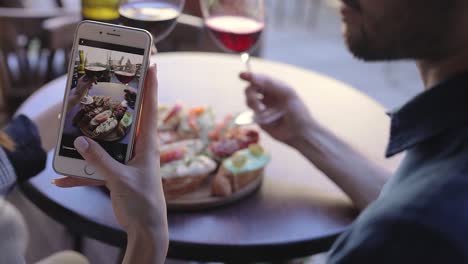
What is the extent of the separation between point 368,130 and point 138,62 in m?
0.76

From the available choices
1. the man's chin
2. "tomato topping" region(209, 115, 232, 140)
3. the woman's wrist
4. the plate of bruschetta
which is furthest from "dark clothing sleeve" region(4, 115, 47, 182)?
the man's chin

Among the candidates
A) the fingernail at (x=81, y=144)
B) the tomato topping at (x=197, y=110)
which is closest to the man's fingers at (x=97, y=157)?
the fingernail at (x=81, y=144)

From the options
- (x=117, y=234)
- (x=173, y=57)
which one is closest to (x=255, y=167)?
(x=117, y=234)

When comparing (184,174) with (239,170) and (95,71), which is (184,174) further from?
(95,71)

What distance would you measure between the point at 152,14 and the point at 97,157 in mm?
386

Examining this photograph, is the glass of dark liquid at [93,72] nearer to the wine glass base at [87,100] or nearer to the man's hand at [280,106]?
the wine glass base at [87,100]

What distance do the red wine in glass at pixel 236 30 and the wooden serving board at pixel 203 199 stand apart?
31cm

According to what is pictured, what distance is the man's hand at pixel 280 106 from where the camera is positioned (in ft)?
4.01

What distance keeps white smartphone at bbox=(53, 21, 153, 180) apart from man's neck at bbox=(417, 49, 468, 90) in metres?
0.37

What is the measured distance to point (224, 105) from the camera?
4.64ft

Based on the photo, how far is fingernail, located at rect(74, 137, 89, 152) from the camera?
66 centimetres

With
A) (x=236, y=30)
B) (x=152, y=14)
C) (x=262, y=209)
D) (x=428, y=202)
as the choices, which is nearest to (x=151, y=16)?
(x=152, y=14)

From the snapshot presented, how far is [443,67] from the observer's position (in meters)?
0.76

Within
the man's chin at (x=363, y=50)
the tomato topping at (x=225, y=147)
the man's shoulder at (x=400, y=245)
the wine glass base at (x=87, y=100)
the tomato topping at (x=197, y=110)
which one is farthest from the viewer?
the tomato topping at (x=197, y=110)
